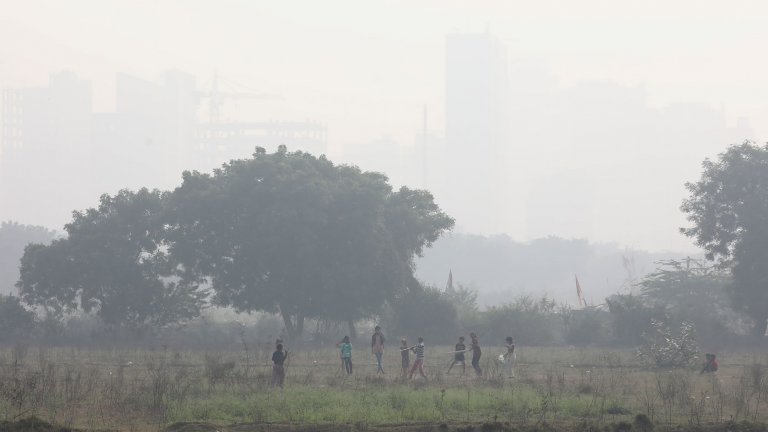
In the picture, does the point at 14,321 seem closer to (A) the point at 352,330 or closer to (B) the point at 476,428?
(A) the point at 352,330

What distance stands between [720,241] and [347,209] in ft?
64.4

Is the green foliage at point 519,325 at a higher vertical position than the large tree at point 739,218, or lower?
lower

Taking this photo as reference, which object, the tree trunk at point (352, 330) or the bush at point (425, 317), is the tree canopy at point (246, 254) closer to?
the tree trunk at point (352, 330)

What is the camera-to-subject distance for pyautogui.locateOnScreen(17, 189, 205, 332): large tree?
52094mm

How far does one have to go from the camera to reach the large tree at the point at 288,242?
51.3 metres

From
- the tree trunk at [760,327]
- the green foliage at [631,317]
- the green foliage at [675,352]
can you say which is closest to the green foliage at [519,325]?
the green foliage at [631,317]

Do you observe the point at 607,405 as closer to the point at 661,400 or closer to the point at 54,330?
the point at 661,400

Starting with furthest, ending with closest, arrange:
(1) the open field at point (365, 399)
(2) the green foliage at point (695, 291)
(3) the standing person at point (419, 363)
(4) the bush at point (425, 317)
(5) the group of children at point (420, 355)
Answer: (2) the green foliage at point (695, 291) → (4) the bush at point (425, 317) → (5) the group of children at point (420, 355) → (3) the standing person at point (419, 363) → (1) the open field at point (365, 399)

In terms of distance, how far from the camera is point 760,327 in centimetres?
5378

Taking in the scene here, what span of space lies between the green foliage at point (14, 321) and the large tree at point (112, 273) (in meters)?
0.66

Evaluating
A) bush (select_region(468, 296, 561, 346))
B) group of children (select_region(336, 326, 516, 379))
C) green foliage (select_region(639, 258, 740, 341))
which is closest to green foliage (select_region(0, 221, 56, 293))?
bush (select_region(468, 296, 561, 346))

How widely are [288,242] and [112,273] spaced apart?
30.0ft

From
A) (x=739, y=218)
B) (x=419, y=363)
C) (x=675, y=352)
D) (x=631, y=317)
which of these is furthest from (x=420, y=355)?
(x=739, y=218)

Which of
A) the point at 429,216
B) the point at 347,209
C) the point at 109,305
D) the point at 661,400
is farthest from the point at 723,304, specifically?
the point at 661,400
